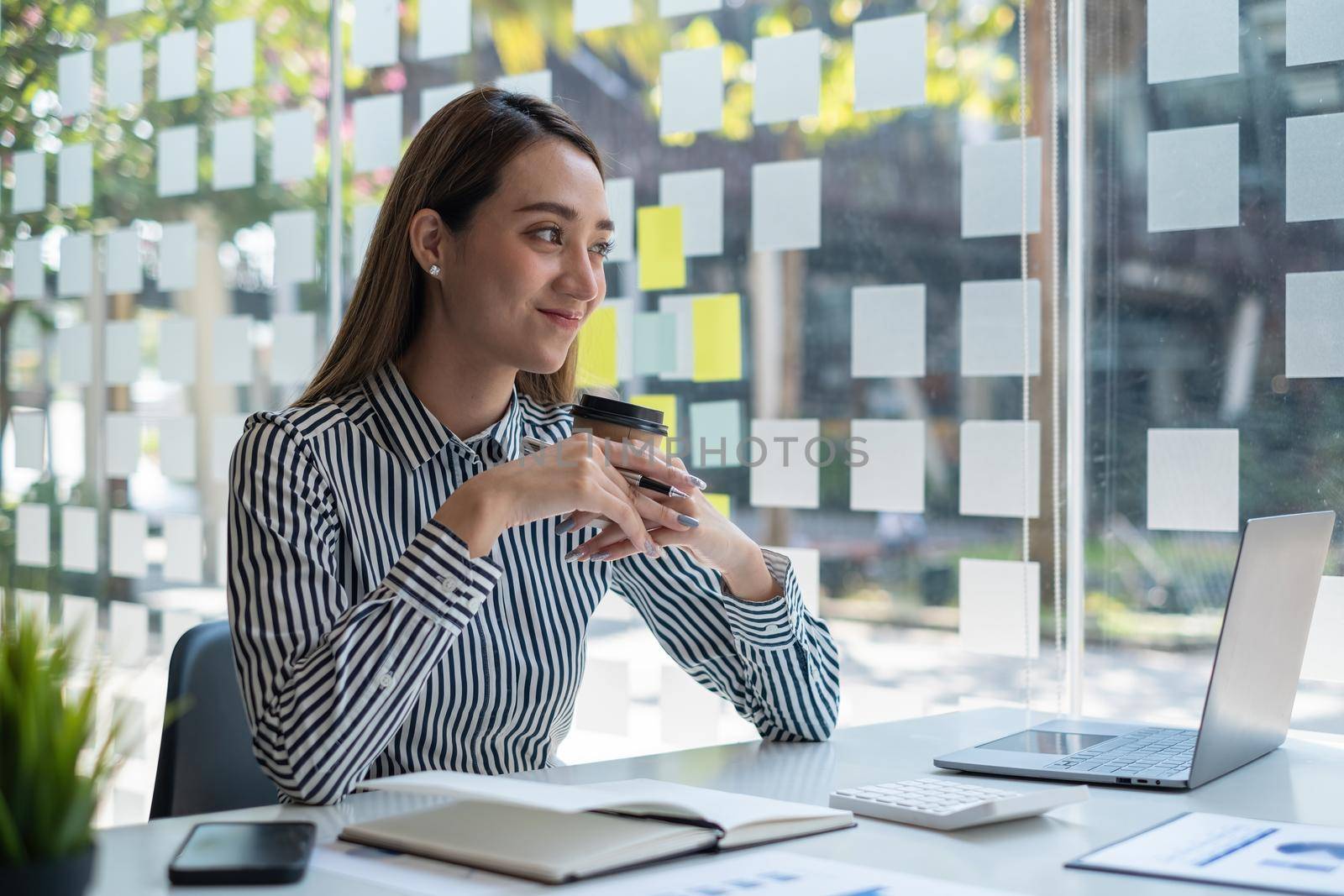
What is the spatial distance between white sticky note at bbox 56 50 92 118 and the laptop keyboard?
321 centimetres

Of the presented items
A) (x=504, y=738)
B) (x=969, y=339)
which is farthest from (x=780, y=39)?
(x=504, y=738)

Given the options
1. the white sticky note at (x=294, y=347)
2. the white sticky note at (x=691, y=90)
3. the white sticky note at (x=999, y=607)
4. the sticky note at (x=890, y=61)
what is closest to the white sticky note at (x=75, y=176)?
the white sticky note at (x=294, y=347)

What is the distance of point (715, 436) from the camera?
2.56 m

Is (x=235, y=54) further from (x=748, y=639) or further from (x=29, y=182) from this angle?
(x=748, y=639)


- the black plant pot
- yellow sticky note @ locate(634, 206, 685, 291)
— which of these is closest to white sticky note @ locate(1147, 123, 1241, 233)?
yellow sticky note @ locate(634, 206, 685, 291)

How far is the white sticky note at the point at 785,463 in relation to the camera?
2439mm

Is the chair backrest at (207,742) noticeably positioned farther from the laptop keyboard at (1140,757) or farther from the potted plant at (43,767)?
the laptop keyboard at (1140,757)

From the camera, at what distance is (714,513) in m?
1.66

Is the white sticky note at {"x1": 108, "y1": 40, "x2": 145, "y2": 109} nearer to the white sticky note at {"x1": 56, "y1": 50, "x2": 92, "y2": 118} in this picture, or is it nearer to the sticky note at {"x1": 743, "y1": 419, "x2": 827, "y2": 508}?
the white sticky note at {"x1": 56, "y1": 50, "x2": 92, "y2": 118}

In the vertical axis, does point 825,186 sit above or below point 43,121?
below

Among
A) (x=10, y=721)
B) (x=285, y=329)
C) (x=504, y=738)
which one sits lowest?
(x=504, y=738)

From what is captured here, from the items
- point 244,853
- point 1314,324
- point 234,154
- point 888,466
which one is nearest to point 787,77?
point 888,466

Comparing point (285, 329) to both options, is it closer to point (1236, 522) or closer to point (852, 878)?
point (1236, 522)

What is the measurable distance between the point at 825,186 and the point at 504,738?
1.30 m
